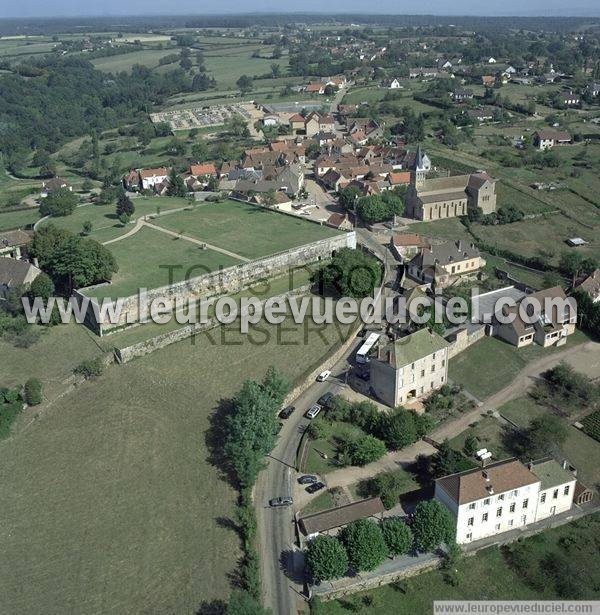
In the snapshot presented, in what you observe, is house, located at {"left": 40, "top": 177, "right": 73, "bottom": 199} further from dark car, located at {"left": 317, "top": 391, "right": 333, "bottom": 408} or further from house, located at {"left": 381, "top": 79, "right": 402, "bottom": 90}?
house, located at {"left": 381, "top": 79, "right": 402, "bottom": 90}

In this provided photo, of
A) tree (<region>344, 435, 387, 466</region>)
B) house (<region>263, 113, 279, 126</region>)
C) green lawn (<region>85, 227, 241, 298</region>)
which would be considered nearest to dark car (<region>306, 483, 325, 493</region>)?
tree (<region>344, 435, 387, 466</region>)

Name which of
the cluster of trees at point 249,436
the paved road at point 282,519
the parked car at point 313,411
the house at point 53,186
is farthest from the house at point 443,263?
the house at point 53,186

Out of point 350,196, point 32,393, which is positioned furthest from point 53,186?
point 32,393

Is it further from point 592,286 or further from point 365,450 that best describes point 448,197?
point 365,450

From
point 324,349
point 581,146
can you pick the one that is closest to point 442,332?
point 324,349

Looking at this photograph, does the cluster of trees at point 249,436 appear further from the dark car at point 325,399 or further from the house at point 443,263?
the house at point 443,263
